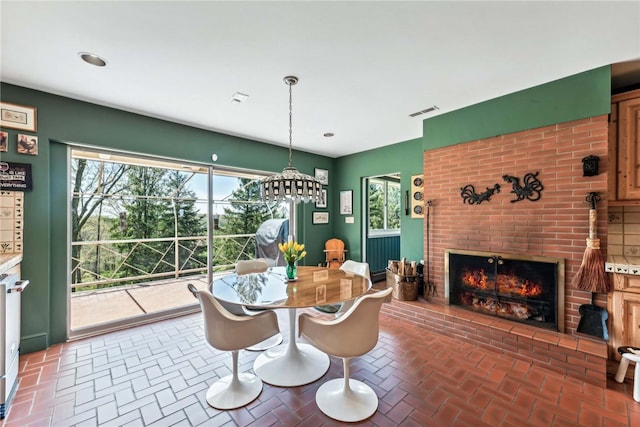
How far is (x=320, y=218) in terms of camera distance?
210 inches

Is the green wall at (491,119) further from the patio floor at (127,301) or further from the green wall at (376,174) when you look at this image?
the patio floor at (127,301)

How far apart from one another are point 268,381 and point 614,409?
99.1 inches

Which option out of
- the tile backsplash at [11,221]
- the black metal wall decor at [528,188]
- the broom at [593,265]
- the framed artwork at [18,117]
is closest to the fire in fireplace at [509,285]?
the broom at [593,265]

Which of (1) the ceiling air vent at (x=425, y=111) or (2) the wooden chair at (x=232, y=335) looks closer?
(2) the wooden chair at (x=232, y=335)

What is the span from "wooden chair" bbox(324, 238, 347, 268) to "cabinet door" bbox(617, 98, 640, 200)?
3737 mm

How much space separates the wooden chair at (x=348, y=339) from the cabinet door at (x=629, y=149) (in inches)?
94.8

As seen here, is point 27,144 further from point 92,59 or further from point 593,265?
point 593,265

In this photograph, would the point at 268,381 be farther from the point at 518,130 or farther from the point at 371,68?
the point at 518,130

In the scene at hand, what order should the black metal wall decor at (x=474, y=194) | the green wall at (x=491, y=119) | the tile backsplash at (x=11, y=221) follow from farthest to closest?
the black metal wall decor at (x=474, y=194) → the tile backsplash at (x=11, y=221) → the green wall at (x=491, y=119)

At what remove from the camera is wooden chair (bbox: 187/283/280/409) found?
5.83 feet

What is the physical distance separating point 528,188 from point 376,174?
2520 millimetres

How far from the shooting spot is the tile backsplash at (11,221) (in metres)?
2.44

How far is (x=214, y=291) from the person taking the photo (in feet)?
7.16

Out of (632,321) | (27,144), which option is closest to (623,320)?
(632,321)
